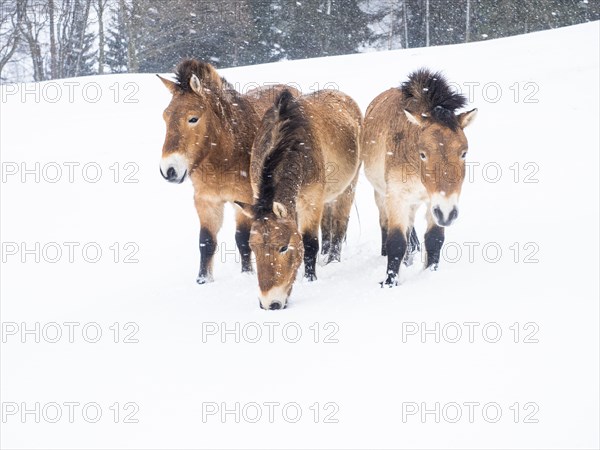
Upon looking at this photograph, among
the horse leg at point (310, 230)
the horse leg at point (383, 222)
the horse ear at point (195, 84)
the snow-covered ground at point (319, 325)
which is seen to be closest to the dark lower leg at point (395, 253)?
the snow-covered ground at point (319, 325)

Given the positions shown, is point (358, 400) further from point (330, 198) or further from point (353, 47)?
point (353, 47)

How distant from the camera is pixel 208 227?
7.20 m

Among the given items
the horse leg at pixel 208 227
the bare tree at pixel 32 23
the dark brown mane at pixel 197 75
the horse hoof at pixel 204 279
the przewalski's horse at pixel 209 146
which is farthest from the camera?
the bare tree at pixel 32 23

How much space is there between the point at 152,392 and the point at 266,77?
1319cm

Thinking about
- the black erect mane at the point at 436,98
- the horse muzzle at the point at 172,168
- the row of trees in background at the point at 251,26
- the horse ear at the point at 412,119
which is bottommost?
the horse muzzle at the point at 172,168

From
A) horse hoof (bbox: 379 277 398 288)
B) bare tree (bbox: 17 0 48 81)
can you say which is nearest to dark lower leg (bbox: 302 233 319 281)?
horse hoof (bbox: 379 277 398 288)

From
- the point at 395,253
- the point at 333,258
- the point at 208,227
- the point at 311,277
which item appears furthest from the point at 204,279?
the point at 395,253

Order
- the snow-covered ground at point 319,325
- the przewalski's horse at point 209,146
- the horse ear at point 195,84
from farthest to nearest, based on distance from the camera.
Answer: the horse ear at point 195,84
the przewalski's horse at point 209,146
the snow-covered ground at point 319,325

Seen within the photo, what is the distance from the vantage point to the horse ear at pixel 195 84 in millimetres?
6727

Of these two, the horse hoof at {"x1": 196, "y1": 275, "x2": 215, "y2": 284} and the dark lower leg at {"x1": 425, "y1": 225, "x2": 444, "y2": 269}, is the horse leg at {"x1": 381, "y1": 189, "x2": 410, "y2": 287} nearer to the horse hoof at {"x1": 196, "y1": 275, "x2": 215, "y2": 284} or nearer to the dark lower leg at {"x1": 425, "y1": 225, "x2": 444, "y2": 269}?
the dark lower leg at {"x1": 425, "y1": 225, "x2": 444, "y2": 269}

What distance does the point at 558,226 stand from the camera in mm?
7156

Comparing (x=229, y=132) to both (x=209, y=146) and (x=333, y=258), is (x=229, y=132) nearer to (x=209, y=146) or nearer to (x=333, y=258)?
(x=209, y=146)

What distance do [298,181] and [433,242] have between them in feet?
4.68

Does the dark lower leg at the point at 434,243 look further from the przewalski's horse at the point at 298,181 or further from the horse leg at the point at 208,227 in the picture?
the horse leg at the point at 208,227
